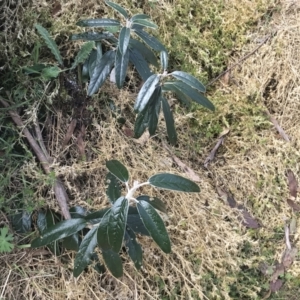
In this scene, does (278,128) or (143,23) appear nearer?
(143,23)

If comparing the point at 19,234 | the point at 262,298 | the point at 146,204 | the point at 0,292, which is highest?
the point at 146,204

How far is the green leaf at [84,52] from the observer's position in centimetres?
131

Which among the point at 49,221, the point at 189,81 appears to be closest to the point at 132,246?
the point at 49,221

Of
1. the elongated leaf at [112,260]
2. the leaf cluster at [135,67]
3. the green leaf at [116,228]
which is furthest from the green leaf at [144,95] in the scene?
the elongated leaf at [112,260]

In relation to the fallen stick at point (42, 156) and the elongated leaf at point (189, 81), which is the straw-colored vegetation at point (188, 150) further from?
the elongated leaf at point (189, 81)

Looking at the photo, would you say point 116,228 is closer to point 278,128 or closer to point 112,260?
point 112,260

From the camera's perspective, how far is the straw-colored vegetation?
1.26 meters

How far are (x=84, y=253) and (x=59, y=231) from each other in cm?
→ 10

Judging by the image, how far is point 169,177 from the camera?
1.11 metres

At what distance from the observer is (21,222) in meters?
1.24

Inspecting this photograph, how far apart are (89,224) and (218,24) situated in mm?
1002

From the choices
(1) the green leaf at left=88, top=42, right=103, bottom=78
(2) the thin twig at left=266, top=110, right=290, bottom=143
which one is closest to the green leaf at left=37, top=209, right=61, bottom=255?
(1) the green leaf at left=88, top=42, right=103, bottom=78

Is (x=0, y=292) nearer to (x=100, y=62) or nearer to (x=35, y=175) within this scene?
(x=35, y=175)

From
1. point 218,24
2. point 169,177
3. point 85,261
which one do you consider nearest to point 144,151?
point 169,177
